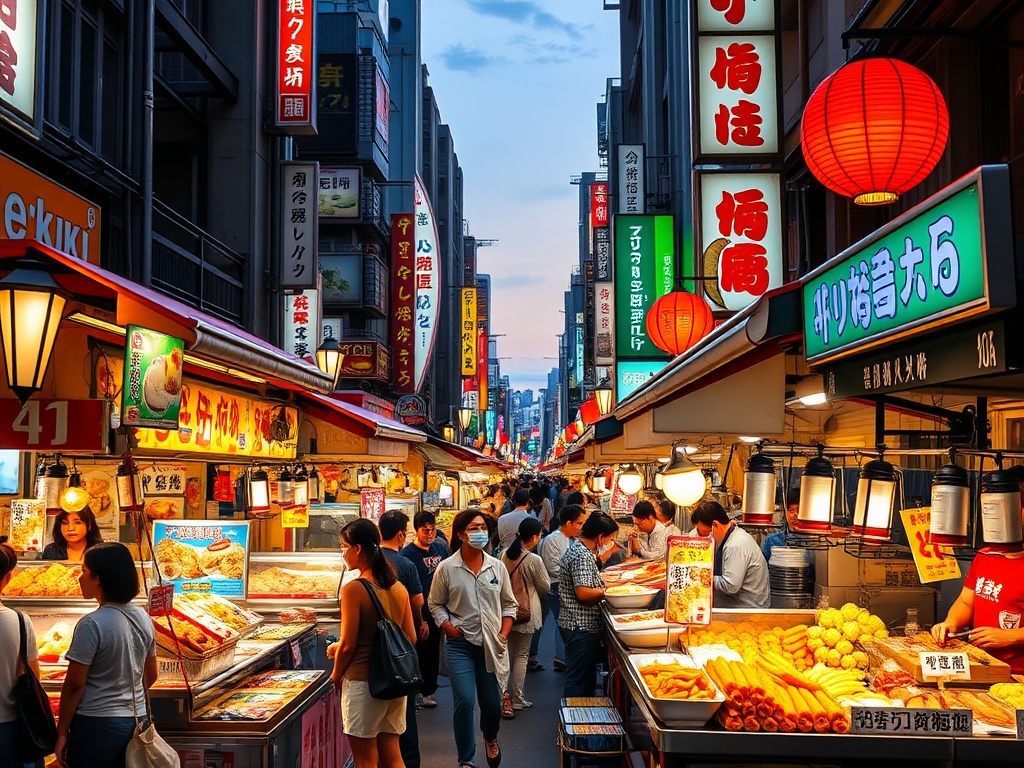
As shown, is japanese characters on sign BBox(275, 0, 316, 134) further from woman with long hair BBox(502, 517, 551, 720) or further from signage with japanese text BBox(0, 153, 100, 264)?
woman with long hair BBox(502, 517, 551, 720)

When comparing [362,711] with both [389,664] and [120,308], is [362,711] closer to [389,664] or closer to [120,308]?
[389,664]

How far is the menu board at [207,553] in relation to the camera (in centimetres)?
941

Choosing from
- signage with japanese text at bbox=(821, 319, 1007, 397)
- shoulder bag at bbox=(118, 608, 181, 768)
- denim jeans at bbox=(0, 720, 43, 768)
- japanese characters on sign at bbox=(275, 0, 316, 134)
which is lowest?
shoulder bag at bbox=(118, 608, 181, 768)

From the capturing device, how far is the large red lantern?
6531 mm

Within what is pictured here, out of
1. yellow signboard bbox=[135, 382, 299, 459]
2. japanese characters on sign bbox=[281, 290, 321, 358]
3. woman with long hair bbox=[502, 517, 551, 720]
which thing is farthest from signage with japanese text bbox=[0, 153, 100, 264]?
japanese characters on sign bbox=[281, 290, 321, 358]

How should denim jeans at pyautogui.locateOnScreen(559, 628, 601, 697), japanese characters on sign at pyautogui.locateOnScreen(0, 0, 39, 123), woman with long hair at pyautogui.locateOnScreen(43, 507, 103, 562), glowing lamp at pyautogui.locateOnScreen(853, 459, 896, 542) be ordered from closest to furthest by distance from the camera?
glowing lamp at pyautogui.locateOnScreen(853, 459, 896, 542) → japanese characters on sign at pyautogui.locateOnScreen(0, 0, 39, 123) → denim jeans at pyautogui.locateOnScreen(559, 628, 601, 697) → woman with long hair at pyautogui.locateOnScreen(43, 507, 103, 562)

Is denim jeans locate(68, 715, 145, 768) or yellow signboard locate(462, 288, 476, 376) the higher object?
yellow signboard locate(462, 288, 476, 376)

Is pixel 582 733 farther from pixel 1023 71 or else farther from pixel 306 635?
pixel 1023 71

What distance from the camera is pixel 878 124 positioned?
658 centimetres

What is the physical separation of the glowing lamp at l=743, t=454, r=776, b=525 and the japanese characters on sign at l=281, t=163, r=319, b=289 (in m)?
14.1

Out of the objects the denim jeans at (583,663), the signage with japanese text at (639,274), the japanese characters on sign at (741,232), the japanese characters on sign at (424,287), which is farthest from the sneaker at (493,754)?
the japanese characters on sign at (424,287)

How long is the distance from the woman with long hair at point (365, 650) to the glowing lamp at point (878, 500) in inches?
129

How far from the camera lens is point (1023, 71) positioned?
843 cm

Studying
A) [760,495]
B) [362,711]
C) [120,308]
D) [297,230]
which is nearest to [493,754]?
[362,711]
